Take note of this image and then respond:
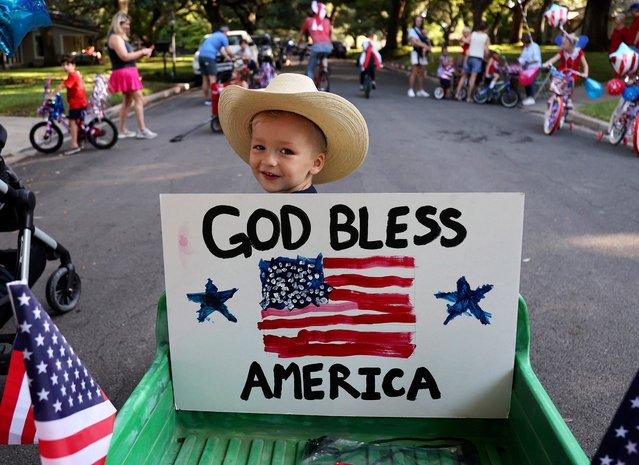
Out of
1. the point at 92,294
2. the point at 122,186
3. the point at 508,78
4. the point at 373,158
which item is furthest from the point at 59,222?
the point at 508,78

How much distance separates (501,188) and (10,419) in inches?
246

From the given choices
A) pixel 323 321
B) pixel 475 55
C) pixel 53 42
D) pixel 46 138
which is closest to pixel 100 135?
pixel 46 138

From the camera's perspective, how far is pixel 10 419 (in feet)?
6.25

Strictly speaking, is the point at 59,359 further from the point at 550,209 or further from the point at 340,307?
the point at 550,209

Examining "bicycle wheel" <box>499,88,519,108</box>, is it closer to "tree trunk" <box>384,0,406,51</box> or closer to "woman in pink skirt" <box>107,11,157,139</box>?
"woman in pink skirt" <box>107,11,157,139</box>

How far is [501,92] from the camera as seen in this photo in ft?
52.5

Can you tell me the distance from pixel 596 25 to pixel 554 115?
67.5 ft

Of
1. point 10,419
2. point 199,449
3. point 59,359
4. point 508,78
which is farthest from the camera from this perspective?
point 508,78

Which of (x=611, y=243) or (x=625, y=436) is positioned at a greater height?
(x=625, y=436)

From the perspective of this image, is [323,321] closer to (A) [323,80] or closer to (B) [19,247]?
(B) [19,247]

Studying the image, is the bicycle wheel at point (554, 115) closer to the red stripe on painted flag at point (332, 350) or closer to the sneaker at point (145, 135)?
the sneaker at point (145, 135)

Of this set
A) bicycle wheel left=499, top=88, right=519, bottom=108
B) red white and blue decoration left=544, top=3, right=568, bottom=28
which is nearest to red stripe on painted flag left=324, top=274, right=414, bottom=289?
red white and blue decoration left=544, top=3, right=568, bottom=28

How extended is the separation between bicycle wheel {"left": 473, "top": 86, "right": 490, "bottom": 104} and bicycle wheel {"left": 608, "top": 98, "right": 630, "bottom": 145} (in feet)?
21.3

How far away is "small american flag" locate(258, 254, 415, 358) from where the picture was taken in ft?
7.21
